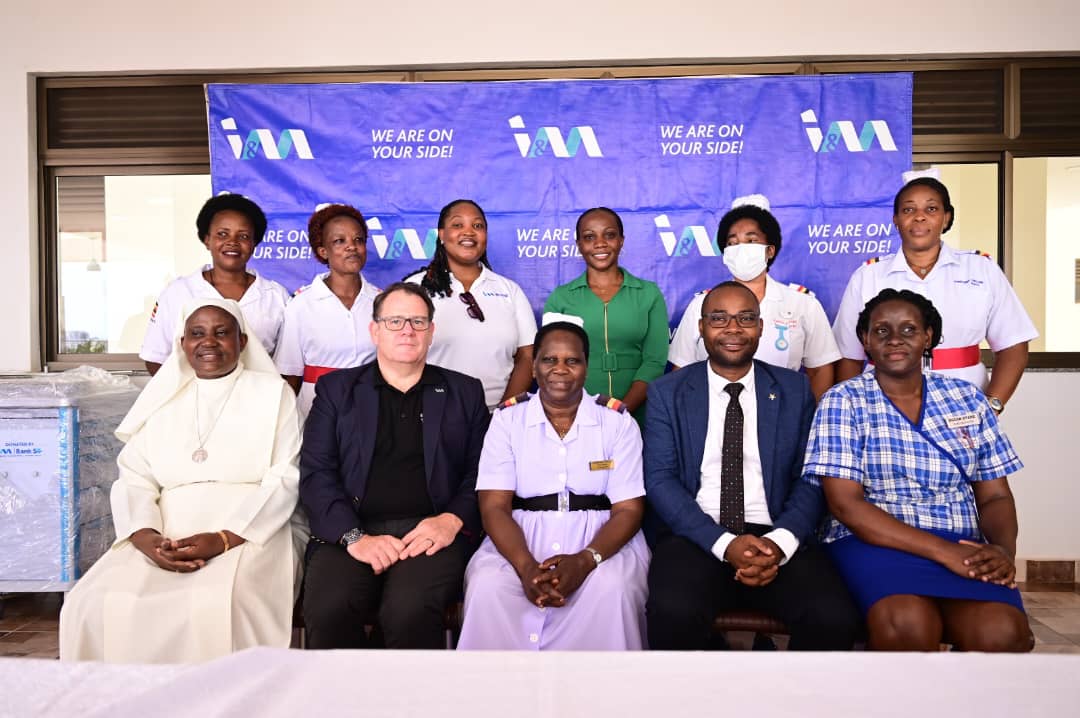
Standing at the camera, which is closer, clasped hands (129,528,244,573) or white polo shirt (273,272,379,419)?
clasped hands (129,528,244,573)

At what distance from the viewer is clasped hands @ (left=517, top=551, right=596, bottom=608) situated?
2.58 metres

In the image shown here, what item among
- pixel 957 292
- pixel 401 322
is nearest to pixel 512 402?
pixel 401 322

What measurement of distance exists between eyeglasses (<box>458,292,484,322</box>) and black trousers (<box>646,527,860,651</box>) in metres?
1.60

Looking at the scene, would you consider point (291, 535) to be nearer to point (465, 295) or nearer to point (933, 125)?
point (465, 295)

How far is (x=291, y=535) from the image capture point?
3010mm

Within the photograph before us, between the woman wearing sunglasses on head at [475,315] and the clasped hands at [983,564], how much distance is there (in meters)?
1.96

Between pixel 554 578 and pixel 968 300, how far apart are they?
2.42 meters

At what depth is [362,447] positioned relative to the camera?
9.77ft

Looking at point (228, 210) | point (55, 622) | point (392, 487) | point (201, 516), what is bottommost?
point (55, 622)

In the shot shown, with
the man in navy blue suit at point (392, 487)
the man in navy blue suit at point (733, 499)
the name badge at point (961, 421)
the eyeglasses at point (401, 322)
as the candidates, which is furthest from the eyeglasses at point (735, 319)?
the eyeglasses at point (401, 322)

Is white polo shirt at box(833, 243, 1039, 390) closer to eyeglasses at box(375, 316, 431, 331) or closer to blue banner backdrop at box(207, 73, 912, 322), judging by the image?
blue banner backdrop at box(207, 73, 912, 322)

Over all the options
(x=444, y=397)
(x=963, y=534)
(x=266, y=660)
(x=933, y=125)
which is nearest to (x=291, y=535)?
(x=444, y=397)

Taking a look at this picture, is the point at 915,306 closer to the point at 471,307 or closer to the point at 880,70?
the point at 471,307

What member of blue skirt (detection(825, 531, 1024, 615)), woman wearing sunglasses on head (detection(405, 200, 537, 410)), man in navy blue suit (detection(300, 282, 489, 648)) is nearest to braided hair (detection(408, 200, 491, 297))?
woman wearing sunglasses on head (detection(405, 200, 537, 410))
